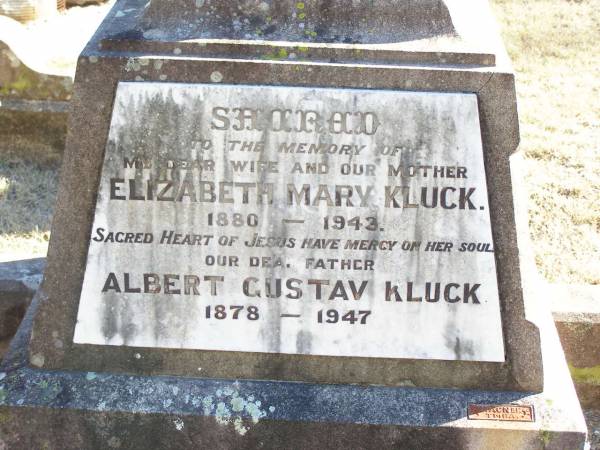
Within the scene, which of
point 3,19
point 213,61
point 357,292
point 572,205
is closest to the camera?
point 213,61

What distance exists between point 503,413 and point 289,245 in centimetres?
93

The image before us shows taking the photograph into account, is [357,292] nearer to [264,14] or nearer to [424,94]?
[424,94]

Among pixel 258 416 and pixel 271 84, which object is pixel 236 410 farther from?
pixel 271 84

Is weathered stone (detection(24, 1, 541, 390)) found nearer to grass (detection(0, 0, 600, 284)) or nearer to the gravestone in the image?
the gravestone

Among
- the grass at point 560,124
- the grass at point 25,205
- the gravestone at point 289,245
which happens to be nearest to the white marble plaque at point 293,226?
the gravestone at point 289,245

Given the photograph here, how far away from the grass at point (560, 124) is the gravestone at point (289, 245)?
1.83 m

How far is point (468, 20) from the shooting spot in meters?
2.93

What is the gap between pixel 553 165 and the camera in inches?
244

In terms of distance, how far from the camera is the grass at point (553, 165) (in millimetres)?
4840

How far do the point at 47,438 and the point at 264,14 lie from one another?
163 cm

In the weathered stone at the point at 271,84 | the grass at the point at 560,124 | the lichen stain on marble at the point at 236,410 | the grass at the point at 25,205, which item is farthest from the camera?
the grass at the point at 560,124

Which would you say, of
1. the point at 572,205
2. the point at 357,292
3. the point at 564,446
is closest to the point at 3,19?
the point at 572,205

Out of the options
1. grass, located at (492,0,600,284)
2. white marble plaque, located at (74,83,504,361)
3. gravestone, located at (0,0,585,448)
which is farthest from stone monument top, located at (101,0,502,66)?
grass, located at (492,0,600,284)

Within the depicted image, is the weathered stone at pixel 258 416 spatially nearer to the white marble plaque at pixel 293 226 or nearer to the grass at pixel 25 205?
the white marble plaque at pixel 293 226
